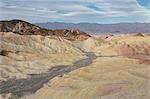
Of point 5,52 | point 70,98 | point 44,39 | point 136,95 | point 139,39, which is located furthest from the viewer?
point 139,39

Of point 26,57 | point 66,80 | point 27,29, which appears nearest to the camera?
point 66,80

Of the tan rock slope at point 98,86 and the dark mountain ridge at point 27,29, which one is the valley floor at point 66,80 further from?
the dark mountain ridge at point 27,29

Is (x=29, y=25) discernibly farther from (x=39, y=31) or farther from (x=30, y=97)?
(x=30, y=97)

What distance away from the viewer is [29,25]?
158125 mm

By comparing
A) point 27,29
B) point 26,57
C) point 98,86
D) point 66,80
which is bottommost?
point 26,57

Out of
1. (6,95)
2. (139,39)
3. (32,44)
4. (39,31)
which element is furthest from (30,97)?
(39,31)

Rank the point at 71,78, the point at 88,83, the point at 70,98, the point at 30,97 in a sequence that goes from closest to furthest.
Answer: the point at 70,98
the point at 30,97
the point at 88,83
the point at 71,78

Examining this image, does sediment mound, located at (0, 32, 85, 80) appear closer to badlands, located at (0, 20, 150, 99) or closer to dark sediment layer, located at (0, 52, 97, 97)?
badlands, located at (0, 20, 150, 99)

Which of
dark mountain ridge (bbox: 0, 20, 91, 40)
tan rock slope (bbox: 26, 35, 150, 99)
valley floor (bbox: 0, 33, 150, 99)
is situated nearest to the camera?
tan rock slope (bbox: 26, 35, 150, 99)

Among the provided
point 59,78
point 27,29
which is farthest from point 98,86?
point 27,29

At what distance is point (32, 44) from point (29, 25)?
65.7m

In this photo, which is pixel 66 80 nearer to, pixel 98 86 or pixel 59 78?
pixel 59 78

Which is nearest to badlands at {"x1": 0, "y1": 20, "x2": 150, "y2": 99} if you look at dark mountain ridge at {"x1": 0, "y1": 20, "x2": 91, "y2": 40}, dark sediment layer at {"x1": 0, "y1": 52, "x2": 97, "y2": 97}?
dark sediment layer at {"x1": 0, "y1": 52, "x2": 97, "y2": 97}

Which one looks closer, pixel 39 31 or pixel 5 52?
pixel 5 52
